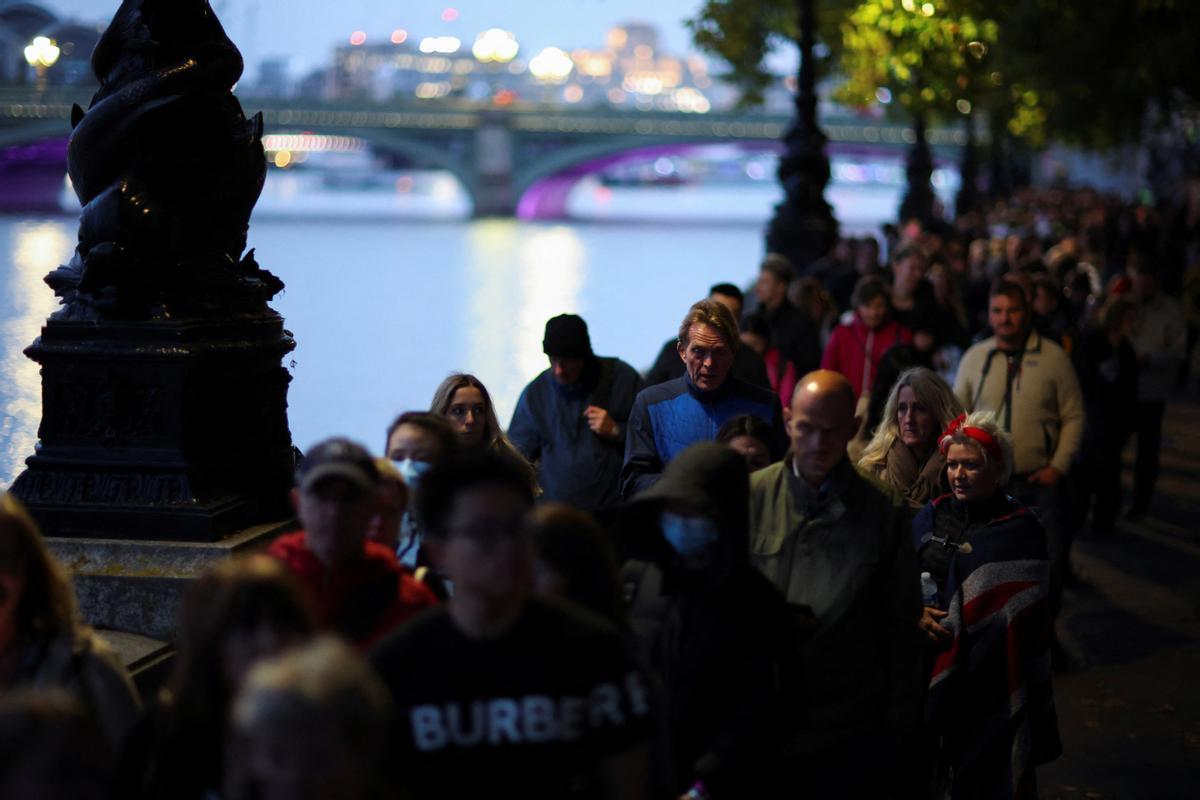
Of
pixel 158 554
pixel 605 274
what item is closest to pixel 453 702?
pixel 158 554

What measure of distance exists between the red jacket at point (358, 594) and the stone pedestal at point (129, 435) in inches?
87.8

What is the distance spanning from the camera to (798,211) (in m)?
20.4

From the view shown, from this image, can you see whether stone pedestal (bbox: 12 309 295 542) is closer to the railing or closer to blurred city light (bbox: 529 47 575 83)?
the railing

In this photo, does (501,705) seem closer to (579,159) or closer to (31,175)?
(31,175)

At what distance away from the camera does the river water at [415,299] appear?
34.4 ft

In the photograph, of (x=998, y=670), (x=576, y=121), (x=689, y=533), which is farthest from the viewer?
(x=576, y=121)

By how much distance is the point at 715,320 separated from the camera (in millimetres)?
7004

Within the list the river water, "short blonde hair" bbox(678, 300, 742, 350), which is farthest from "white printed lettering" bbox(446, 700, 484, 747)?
the river water

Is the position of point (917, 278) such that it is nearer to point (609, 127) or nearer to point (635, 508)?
point (635, 508)

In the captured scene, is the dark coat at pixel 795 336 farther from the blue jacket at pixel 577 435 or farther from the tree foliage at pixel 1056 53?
the tree foliage at pixel 1056 53

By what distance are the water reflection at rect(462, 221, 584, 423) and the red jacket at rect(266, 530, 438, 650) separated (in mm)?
13530

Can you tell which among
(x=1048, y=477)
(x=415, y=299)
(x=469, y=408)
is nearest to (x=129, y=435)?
(x=469, y=408)

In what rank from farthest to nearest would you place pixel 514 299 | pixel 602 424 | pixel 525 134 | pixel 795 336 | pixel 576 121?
pixel 576 121 → pixel 525 134 → pixel 514 299 → pixel 795 336 → pixel 602 424

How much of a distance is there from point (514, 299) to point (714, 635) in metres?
30.2
